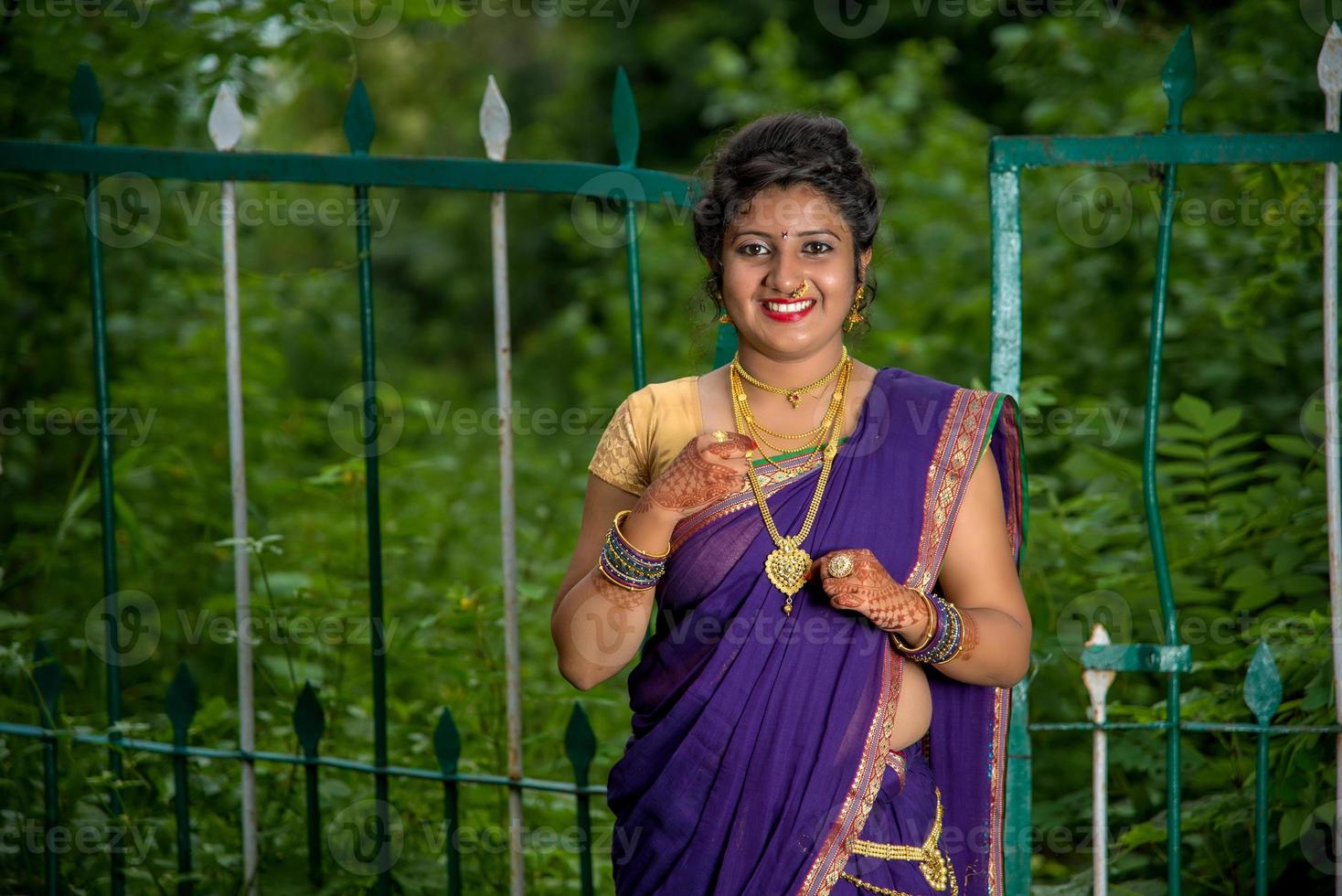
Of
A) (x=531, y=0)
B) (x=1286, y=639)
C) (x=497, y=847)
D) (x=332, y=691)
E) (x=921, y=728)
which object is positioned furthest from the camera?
(x=531, y=0)

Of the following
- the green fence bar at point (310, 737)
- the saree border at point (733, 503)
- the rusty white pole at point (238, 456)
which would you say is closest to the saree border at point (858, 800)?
the saree border at point (733, 503)

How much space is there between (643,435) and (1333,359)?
143cm

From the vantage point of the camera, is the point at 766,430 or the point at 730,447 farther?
the point at 766,430

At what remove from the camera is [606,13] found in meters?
10.0

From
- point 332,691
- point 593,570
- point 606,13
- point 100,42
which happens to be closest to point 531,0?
point 606,13

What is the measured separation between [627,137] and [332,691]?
6.74 feet

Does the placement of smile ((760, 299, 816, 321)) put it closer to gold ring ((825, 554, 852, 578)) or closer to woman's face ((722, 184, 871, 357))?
woman's face ((722, 184, 871, 357))

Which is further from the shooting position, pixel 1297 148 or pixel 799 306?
pixel 1297 148

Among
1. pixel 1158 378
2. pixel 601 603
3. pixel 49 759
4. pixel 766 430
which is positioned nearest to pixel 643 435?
pixel 766 430

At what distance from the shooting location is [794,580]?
2082mm

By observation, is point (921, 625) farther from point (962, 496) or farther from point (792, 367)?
point (792, 367)

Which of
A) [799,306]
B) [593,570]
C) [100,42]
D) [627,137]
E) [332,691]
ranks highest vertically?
[100,42]

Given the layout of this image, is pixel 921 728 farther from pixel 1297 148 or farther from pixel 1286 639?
pixel 1297 148

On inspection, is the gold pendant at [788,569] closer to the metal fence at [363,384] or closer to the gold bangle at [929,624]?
the gold bangle at [929,624]
